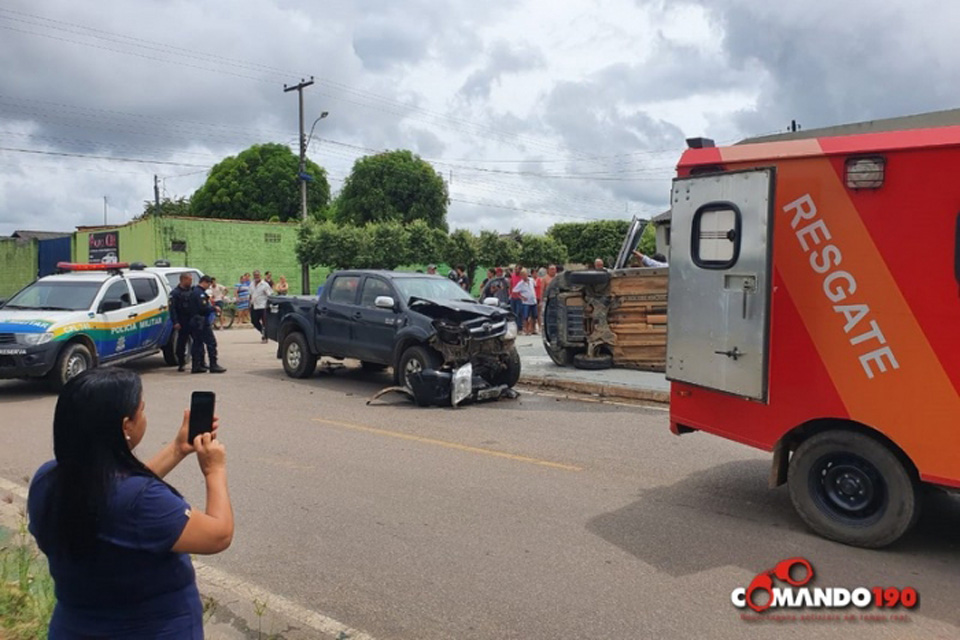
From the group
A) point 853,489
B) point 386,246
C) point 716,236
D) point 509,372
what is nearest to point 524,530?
point 853,489

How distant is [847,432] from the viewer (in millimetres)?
5043

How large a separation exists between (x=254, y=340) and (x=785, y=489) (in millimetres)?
16179

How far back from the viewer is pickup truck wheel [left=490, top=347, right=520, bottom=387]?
437 inches

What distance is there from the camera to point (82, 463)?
84.5 inches

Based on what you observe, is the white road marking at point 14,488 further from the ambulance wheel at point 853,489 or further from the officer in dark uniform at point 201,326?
the officer in dark uniform at point 201,326

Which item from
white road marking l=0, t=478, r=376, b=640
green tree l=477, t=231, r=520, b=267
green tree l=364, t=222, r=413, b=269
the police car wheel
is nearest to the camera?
white road marking l=0, t=478, r=376, b=640

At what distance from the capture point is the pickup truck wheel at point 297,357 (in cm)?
1286

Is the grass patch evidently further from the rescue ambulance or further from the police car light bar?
the police car light bar

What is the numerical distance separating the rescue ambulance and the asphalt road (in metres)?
0.59

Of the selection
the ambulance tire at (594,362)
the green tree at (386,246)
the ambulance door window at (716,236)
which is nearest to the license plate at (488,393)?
the ambulance tire at (594,362)

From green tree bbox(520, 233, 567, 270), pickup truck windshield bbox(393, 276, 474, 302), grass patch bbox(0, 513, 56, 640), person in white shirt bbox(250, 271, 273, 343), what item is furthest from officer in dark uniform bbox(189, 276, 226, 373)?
green tree bbox(520, 233, 567, 270)

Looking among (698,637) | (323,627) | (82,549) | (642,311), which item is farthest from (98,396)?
(642,311)

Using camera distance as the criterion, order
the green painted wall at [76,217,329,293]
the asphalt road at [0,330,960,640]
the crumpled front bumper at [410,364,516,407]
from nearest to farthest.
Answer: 1. the asphalt road at [0,330,960,640]
2. the crumpled front bumper at [410,364,516,407]
3. the green painted wall at [76,217,329,293]

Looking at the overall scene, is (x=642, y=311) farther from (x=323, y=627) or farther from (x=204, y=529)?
(x=204, y=529)
